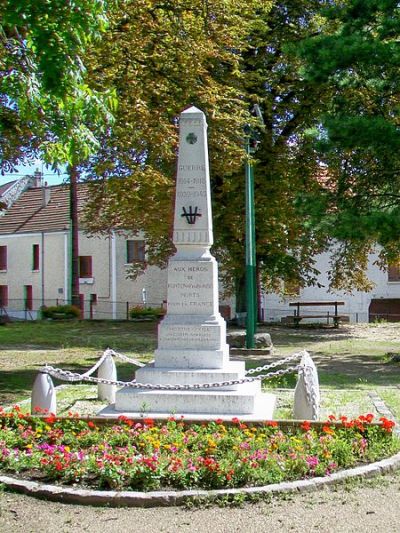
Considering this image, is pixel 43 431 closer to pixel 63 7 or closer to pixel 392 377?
pixel 63 7

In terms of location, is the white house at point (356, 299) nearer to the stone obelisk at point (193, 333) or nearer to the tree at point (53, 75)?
the tree at point (53, 75)

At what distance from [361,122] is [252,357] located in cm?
625

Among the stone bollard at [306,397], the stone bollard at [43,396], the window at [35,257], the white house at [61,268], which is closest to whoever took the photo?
the stone bollard at [306,397]

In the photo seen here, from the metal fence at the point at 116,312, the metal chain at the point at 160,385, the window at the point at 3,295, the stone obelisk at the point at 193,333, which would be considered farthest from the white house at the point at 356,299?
the metal chain at the point at 160,385

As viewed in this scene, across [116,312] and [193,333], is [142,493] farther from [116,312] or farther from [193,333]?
[116,312]

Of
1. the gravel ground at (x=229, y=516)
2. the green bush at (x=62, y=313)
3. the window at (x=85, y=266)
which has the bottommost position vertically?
the gravel ground at (x=229, y=516)

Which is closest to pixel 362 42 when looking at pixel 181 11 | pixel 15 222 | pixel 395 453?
pixel 181 11

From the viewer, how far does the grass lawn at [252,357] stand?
12578mm

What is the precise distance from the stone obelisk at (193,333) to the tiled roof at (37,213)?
33.3 metres

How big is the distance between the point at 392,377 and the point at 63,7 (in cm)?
1006

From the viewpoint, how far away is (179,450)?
7.11 metres

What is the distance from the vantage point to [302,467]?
6699 mm

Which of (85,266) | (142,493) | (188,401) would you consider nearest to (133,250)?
(85,266)

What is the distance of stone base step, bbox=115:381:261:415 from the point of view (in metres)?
9.19
